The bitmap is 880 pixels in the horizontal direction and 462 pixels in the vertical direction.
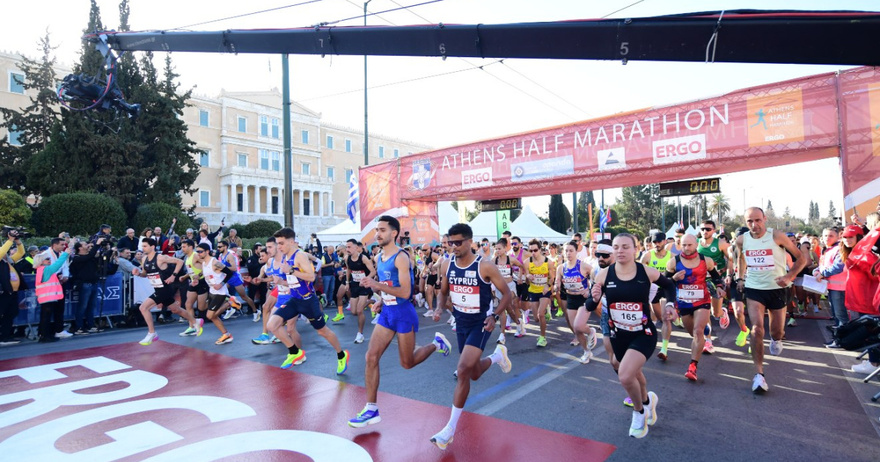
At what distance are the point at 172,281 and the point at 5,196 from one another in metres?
16.2

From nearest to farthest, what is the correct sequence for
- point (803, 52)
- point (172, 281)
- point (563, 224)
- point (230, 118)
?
point (803, 52) → point (172, 281) → point (563, 224) → point (230, 118)

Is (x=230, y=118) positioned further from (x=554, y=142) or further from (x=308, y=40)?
(x=308, y=40)

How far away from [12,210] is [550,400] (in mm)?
23632

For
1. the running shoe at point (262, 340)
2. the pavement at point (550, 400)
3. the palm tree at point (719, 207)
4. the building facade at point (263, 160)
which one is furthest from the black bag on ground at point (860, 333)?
the palm tree at point (719, 207)

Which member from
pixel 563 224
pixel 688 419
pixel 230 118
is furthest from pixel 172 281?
pixel 230 118

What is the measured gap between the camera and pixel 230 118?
6016 centimetres

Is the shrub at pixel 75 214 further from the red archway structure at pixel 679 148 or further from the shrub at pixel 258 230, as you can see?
the red archway structure at pixel 679 148

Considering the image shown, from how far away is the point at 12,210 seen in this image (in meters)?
19.4

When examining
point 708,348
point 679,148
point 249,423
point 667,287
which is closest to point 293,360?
point 249,423

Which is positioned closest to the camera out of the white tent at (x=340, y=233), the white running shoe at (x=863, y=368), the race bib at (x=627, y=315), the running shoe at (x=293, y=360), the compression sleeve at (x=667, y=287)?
the race bib at (x=627, y=315)

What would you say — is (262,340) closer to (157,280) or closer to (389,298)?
(157,280)

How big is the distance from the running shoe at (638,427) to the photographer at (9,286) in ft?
37.2

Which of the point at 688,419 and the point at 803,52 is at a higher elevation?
the point at 803,52

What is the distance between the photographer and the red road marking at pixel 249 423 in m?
4.27
